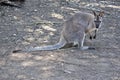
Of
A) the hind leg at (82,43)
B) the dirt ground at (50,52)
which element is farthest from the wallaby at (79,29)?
the dirt ground at (50,52)

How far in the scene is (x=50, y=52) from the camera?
5.77 metres

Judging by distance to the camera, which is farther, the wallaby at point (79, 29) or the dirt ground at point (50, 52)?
the wallaby at point (79, 29)

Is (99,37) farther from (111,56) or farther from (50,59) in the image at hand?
(50,59)

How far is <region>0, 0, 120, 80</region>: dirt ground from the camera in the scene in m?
4.92

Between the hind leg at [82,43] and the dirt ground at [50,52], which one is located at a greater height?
the hind leg at [82,43]

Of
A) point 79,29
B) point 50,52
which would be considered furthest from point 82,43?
point 50,52

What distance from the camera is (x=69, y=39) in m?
5.98

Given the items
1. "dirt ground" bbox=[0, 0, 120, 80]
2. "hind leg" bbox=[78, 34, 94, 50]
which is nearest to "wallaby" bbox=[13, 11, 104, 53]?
"hind leg" bbox=[78, 34, 94, 50]

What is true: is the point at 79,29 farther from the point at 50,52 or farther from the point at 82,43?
the point at 50,52

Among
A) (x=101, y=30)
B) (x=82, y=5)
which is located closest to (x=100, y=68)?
(x=101, y=30)

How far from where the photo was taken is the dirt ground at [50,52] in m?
4.92

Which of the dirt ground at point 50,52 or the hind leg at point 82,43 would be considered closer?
the dirt ground at point 50,52

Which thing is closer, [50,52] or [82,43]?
[50,52]

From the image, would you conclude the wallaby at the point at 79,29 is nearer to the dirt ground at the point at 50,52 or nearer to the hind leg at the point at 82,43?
the hind leg at the point at 82,43
